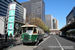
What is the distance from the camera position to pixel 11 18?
80.7 ft

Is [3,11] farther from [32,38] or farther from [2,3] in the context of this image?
[32,38]

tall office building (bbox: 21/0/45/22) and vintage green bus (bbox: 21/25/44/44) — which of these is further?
tall office building (bbox: 21/0/45/22)

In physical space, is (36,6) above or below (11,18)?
above

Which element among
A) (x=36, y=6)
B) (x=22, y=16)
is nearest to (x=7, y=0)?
(x=22, y=16)

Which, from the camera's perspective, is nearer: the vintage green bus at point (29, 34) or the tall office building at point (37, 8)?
the vintage green bus at point (29, 34)

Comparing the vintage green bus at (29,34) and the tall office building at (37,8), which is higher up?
the tall office building at (37,8)

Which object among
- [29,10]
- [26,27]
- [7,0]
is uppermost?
[29,10]

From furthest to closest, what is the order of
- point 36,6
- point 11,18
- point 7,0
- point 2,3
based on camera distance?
point 36,6 → point 7,0 → point 2,3 → point 11,18

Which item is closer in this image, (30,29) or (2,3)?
(30,29)

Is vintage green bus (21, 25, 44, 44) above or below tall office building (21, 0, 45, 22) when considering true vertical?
below

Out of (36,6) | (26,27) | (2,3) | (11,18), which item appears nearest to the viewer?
(26,27)

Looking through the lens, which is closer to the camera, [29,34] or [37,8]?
[29,34]

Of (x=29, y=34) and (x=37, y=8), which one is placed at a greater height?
(x=37, y=8)

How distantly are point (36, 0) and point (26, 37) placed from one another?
135439 millimetres
